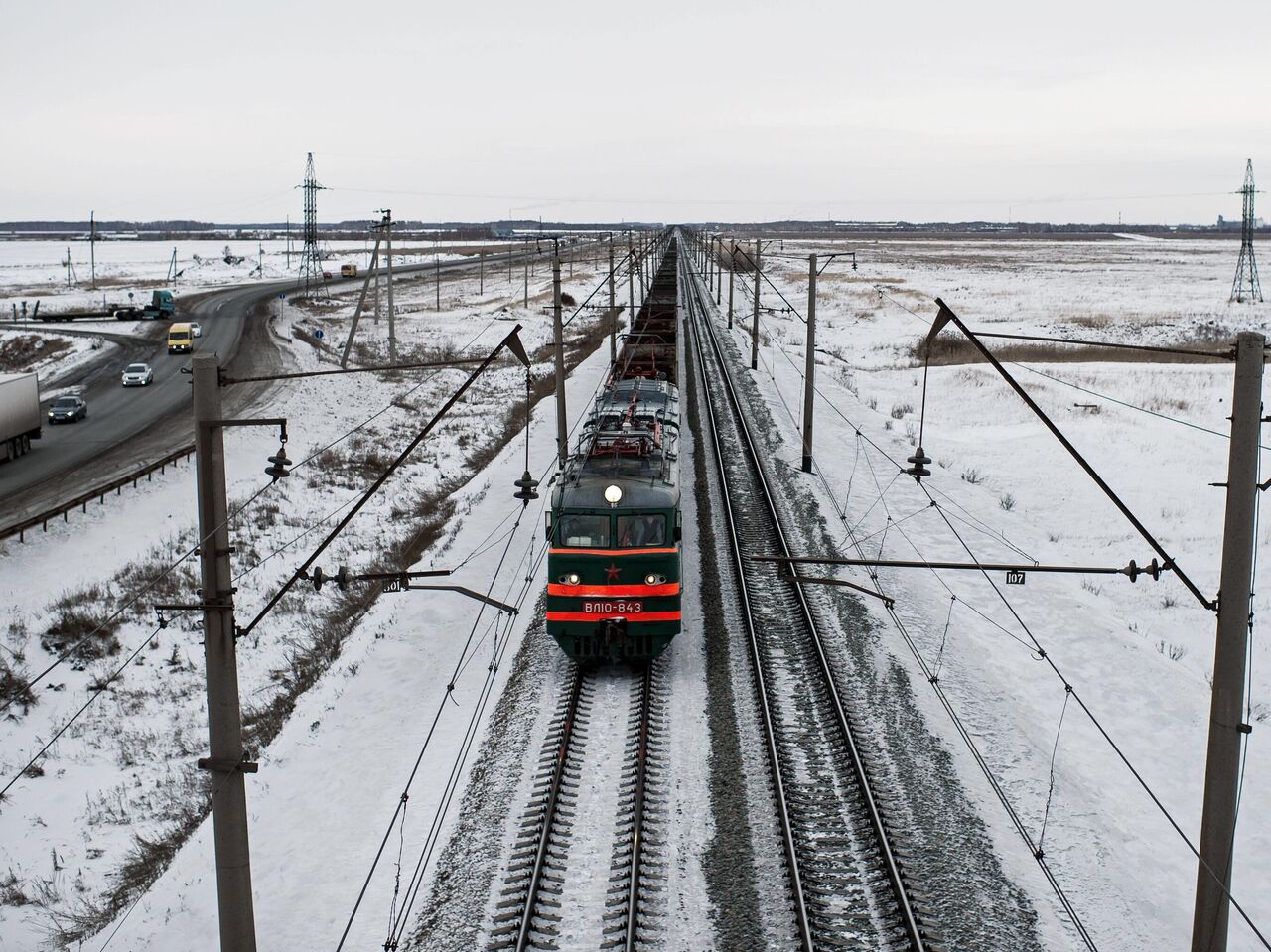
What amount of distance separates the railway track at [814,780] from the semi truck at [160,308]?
6056 cm

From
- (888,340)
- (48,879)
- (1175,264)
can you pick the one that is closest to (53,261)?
(888,340)

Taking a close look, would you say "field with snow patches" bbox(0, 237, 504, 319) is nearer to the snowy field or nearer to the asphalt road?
the asphalt road

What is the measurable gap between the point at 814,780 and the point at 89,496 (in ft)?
74.5

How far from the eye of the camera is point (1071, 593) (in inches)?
856

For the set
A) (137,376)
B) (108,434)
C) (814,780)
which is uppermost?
(137,376)

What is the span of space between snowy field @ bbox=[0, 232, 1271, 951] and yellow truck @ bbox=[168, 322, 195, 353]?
58.4 feet

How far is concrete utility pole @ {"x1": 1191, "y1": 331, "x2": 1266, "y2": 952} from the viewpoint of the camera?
8.88 meters

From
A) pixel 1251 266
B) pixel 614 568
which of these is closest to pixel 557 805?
pixel 614 568

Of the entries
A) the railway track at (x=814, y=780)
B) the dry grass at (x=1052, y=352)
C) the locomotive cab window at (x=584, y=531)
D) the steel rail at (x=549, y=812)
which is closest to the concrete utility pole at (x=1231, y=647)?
the railway track at (x=814, y=780)

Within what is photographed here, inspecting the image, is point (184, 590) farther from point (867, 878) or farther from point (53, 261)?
point (53, 261)

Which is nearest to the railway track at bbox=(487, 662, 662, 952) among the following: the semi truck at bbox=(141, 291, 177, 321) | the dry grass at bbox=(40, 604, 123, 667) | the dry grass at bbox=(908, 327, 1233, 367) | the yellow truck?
the dry grass at bbox=(40, 604, 123, 667)

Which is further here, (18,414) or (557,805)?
(18,414)

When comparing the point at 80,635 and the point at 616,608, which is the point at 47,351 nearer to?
the point at 80,635

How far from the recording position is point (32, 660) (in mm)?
21094
